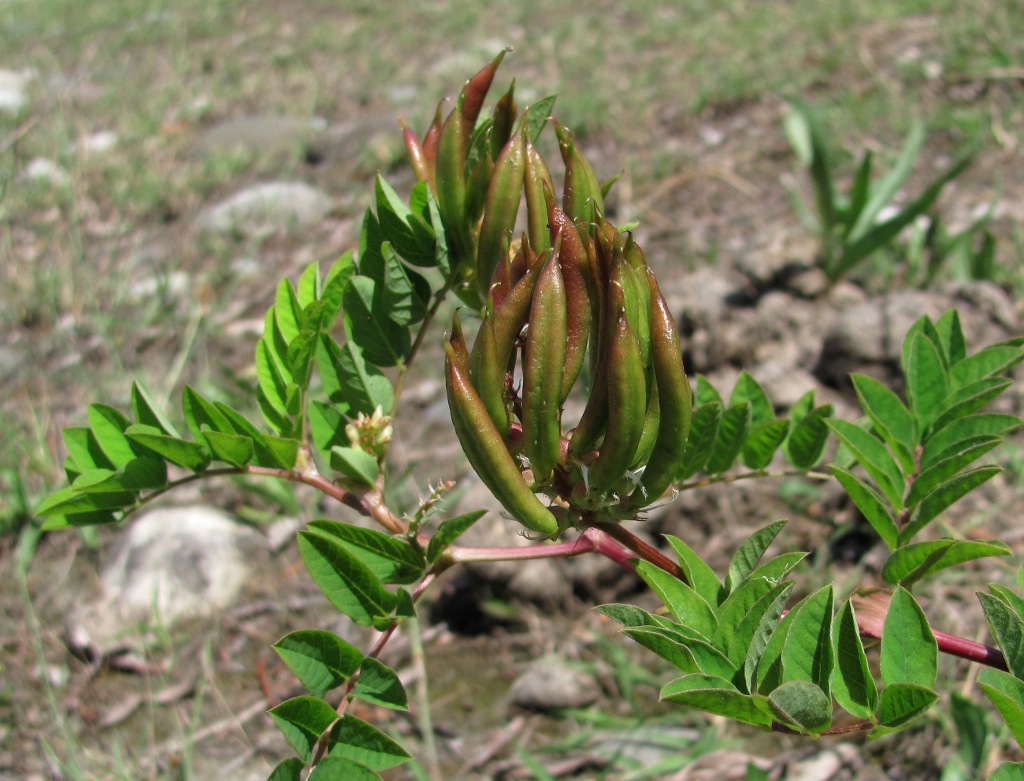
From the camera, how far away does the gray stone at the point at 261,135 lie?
14.0 ft

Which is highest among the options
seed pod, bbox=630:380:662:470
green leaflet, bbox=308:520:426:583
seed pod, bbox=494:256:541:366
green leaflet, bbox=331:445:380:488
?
seed pod, bbox=494:256:541:366

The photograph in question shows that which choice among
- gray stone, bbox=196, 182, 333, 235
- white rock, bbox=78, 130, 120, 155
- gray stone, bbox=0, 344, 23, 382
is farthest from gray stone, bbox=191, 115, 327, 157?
gray stone, bbox=0, 344, 23, 382

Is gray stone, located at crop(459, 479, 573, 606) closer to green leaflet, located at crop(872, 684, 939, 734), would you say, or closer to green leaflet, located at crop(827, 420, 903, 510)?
green leaflet, located at crop(827, 420, 903, 510)

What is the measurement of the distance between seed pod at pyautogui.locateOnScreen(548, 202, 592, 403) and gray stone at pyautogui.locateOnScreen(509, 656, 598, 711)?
1.21m

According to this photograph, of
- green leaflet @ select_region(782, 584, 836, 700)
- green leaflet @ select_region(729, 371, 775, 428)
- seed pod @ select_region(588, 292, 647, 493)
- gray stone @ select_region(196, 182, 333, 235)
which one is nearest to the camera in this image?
seed pod @ select_region(588, 292, 647, 493)

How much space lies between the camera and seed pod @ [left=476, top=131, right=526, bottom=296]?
103 centimetres

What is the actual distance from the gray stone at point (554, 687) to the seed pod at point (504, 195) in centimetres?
114

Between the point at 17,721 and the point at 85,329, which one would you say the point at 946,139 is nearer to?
the point at 85,329

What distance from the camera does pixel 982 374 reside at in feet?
4.23

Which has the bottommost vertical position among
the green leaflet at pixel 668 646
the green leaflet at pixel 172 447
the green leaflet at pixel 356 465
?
the green leaflet at pixel 668 646

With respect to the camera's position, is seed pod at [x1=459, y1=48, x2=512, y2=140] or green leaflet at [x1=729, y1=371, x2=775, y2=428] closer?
seed pod at [x1=459, y1=48, x2=512, y2=140]

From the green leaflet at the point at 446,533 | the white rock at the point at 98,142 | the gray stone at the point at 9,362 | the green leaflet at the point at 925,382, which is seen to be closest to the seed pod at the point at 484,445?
the green leaflet at the point at 446,533

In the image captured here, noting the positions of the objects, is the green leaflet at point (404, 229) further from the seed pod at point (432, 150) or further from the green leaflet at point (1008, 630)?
the green leaflet at point (1008, 630)

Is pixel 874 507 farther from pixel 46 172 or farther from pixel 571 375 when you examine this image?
pixel 46 172
